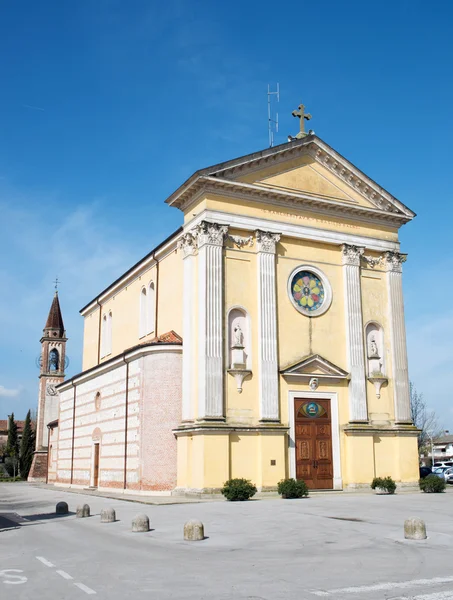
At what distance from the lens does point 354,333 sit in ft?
101

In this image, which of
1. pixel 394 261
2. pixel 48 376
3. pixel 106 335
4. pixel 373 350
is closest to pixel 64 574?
pixel 373 350

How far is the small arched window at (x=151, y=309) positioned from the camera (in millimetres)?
36031

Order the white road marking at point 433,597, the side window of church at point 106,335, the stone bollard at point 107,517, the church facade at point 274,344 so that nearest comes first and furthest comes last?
the white road marking at point 433,597
the stone bollard at point 107,517
the church facade at point 274,344
the side window of church at point 106,335

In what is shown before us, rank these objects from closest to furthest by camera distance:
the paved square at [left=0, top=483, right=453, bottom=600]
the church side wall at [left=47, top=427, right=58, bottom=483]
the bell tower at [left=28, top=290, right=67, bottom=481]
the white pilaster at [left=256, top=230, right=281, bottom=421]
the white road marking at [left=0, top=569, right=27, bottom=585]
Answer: the paved square at [left=0, top=483, right=453, bottom=600] → the white road marking at [left=0, top=569, right=27, bottom=585] → the white pilaster at [left=256, top=230, right=281, bottom=421] → the church side wall at [left=47, top=427, right=58, bottom=483] → the bell tower at [left=28, top=290, right=67, bottom=481]

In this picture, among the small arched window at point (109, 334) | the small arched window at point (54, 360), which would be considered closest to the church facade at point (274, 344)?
the small arched window at point (109, 334)

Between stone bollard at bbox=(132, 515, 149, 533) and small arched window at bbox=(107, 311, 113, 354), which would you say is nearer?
stone bollard at bbox=(132, 515, 149, 533)

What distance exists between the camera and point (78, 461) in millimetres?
40875

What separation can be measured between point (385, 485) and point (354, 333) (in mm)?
6831

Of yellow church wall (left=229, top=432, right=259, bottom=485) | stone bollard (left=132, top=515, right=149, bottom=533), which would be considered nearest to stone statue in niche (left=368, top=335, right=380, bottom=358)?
yellow church wall (left=229, top=432, right=259, bottom=485)

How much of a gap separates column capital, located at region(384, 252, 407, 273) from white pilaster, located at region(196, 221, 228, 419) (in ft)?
29.2

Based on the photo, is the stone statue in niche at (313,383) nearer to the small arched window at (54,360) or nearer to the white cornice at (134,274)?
the white cornice at (134,274)

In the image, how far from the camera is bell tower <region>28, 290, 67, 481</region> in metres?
61.9

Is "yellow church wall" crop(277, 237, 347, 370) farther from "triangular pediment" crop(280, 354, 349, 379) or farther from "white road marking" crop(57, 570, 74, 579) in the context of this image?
"white road marking" crop(57, 570, 74, 579)

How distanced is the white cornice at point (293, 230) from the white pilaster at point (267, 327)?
1.68 feet
